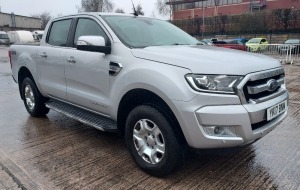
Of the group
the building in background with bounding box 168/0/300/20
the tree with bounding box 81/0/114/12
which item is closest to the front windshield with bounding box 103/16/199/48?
the building in background with bounding box 168/0/300/20

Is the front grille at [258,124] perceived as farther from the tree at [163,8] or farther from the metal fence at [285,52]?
the tree at [163,8]

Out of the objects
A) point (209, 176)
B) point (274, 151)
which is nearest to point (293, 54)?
point (274, 151)

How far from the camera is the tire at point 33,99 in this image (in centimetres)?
554

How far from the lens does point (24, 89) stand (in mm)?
5879

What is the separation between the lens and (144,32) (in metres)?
4.16

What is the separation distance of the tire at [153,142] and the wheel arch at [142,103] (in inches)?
1.6

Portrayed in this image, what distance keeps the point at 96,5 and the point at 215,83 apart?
67835 mm

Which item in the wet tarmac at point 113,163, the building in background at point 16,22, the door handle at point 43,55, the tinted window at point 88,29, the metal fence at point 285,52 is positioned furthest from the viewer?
the building in background at point 16,22

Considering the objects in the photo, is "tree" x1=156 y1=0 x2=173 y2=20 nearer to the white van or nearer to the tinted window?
the white van

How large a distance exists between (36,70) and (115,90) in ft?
7.44

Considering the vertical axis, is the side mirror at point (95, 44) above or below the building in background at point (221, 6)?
below

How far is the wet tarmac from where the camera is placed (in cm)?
327

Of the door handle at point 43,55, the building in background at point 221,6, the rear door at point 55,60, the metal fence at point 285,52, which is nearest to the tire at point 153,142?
the rear door at point 55,60

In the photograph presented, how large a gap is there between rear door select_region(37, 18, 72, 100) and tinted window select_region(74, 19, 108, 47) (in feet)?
0.97
